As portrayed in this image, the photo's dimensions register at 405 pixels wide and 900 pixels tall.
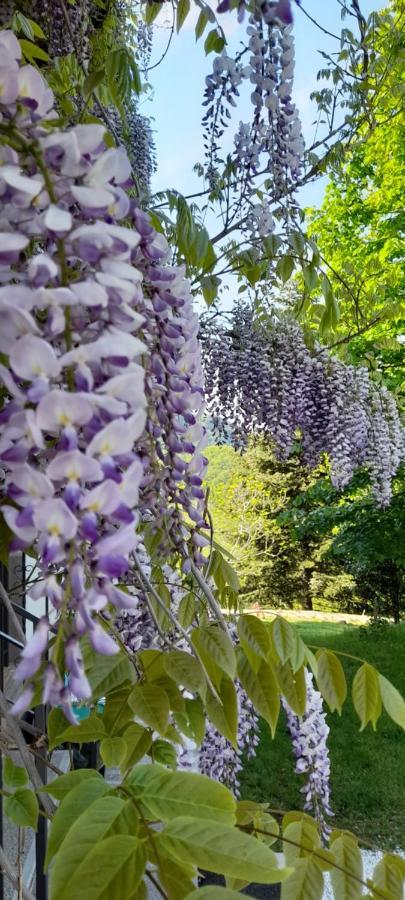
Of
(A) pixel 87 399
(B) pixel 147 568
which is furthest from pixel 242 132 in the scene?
(A) pixel 87 399

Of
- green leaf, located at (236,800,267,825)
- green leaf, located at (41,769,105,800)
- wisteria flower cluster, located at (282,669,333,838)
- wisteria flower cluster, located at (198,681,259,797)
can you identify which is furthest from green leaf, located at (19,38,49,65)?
wisteria flower cluster, located at (198,681,259,797)

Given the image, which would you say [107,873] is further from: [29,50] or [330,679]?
[29,50]

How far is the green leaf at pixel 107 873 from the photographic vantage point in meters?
0.43

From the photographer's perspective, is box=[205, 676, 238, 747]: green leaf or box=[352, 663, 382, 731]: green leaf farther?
box=[352, 663, 382, 731]: green leaf

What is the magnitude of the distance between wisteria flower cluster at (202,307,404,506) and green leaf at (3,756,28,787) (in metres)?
2.45

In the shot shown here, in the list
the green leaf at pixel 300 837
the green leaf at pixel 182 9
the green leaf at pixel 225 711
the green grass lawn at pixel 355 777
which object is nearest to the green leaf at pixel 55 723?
the green leaf at pixel 225 711

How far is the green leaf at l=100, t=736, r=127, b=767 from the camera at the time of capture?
71cm

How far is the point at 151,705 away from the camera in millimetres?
700

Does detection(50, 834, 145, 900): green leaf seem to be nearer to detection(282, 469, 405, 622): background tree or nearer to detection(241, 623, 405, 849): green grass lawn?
detection(241, 623, 405, 849): green grass lawn

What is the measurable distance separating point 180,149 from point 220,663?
566cm

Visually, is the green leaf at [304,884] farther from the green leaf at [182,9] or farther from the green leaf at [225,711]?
the green leaf at [182,9]

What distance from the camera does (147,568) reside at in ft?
5.22

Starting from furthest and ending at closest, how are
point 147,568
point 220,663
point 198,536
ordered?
point 147,568 → point 198,536 → point 220,663

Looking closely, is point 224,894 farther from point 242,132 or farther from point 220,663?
point 242,132
